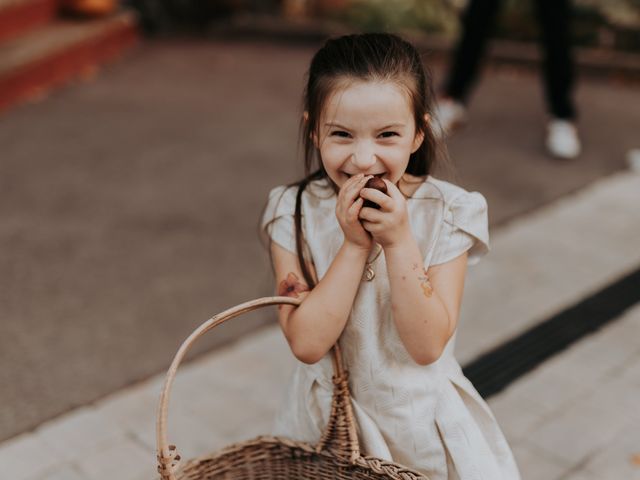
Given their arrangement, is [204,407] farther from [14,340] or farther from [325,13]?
[325,13]

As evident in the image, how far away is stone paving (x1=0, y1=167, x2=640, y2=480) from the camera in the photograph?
2.64 m

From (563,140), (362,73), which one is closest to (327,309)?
(362,73)

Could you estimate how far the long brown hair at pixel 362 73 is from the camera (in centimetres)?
168

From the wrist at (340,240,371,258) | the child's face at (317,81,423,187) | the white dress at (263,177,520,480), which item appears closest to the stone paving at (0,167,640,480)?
the white dress at (263,177,520,480)

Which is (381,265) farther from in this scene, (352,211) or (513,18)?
(513,18)

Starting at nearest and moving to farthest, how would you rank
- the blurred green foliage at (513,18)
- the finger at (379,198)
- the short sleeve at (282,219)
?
the finger at (379,198) → the short sleeve at (282,219) → the blurred green foliage at (513,18)

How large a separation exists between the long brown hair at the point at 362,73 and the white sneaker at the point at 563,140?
3.48 m

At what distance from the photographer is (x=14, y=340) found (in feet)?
11.0

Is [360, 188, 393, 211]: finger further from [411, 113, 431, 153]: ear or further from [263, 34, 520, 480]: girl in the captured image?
[411, 113, 431, 153]: ear

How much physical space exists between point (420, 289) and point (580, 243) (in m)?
2.63

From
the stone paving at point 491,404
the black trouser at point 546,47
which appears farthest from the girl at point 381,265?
the black trouser at point 546,47

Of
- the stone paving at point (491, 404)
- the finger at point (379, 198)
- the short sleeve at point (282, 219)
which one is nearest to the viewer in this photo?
the finger at point (379, 198)

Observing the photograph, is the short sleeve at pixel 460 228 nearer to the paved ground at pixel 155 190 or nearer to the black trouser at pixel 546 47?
the paved ground at pixel 155 190

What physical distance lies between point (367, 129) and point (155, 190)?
337 cm
